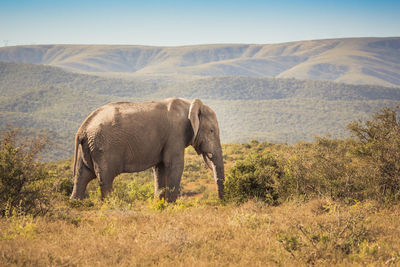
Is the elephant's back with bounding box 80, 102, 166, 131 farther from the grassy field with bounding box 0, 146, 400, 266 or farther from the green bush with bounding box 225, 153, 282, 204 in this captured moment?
the green bush with bounding box 225, 153, 282, 204

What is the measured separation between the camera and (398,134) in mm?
9617

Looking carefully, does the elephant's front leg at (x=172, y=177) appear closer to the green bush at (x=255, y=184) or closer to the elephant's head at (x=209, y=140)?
the elephant's head at (x=209, y=140)

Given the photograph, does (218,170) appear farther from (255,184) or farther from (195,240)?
(195,240)

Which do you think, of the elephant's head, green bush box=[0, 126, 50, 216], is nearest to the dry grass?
green bush box=[0, 126, 50, 216]

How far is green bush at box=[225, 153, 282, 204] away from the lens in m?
9.78

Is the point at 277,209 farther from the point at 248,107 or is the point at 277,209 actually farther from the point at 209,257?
the point at 248,107

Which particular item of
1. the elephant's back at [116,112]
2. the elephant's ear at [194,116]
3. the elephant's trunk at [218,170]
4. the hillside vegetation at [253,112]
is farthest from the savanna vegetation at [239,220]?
the hillside vegetation at [253,112]

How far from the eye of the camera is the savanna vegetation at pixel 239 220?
5336 millimetres

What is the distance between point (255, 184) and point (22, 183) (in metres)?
5.90

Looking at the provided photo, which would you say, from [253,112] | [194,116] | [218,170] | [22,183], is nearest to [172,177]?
[218,170]

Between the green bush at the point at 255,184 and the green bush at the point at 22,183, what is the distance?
16.2 ft

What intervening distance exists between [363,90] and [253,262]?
7535 inches

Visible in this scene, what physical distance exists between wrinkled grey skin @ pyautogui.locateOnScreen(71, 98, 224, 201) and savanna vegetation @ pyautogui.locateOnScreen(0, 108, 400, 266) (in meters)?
0.93

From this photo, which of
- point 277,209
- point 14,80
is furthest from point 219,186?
point 14,80
